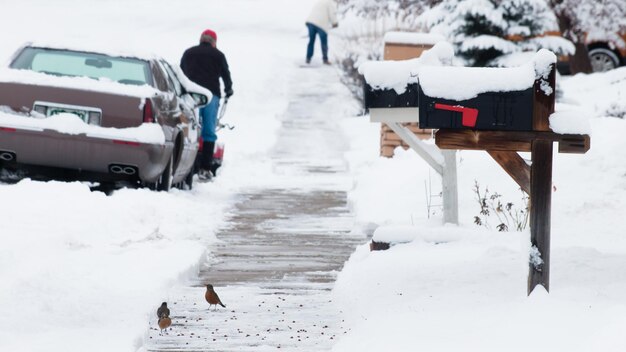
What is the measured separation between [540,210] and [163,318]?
6.38ft

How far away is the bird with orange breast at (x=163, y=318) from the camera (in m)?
6.52

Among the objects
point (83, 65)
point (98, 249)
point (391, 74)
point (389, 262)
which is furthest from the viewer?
point (83, 65)

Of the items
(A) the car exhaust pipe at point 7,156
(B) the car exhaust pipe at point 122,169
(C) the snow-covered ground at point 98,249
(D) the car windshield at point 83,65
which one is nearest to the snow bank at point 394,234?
(C) the snow-covered ground at point 98,249

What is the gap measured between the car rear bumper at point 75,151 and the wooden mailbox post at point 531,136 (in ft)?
17.5

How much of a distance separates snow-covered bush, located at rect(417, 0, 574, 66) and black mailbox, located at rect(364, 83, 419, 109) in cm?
1122

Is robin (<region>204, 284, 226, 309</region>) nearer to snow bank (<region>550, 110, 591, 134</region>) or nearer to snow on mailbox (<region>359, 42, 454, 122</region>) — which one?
snow bank (<region>550, 110, 591, 134</region>)

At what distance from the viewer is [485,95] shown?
6.40 m

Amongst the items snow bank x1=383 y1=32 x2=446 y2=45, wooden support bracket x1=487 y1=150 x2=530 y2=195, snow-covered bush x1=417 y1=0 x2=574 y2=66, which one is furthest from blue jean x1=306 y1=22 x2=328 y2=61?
wooden support bracket x1=487 y1=150 x2=530 y2=195

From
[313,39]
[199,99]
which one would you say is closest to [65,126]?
[199,99]

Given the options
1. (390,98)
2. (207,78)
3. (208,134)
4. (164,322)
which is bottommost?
(208,134)

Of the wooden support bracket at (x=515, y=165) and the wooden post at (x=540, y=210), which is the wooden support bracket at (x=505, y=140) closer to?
the wooden post at (x=540, y=210)

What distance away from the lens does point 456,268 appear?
773 cm

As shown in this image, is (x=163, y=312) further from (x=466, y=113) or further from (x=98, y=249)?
(x=98, y=249)

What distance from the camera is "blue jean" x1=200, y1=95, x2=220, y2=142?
50.5ft
